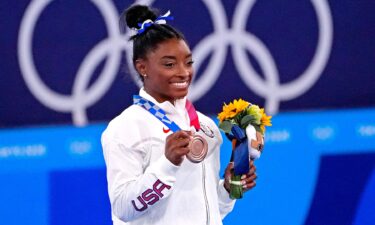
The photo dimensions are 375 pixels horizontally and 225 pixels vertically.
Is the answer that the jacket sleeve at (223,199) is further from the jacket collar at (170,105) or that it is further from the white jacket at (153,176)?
the jacket collar at (170,105)

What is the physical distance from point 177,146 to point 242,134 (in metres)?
0.42

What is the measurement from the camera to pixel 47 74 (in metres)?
6.20

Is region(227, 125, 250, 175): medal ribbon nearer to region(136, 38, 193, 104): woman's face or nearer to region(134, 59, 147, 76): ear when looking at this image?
region(136, 38, 193, 104): woman's face

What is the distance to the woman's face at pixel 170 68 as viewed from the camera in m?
3.49

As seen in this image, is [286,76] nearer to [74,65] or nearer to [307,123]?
[307,123]

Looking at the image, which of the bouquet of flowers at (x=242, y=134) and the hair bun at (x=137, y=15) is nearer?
the bouquet of flowers at (x=242, y=134)

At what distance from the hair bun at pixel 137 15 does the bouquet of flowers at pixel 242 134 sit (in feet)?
1.62

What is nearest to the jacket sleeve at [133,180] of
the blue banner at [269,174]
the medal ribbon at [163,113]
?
the medal ribbon at [163,113]

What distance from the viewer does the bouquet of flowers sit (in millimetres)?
3551

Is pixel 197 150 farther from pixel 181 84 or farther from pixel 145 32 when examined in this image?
pixel 145 32

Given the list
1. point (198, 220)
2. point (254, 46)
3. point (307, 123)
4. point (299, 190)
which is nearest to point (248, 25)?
point (254, 46)

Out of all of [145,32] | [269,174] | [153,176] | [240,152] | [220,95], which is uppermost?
[220,95]

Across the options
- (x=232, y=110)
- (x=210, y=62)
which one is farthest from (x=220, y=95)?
(x=232, y=110)

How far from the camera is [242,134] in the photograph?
3566 millimetres
